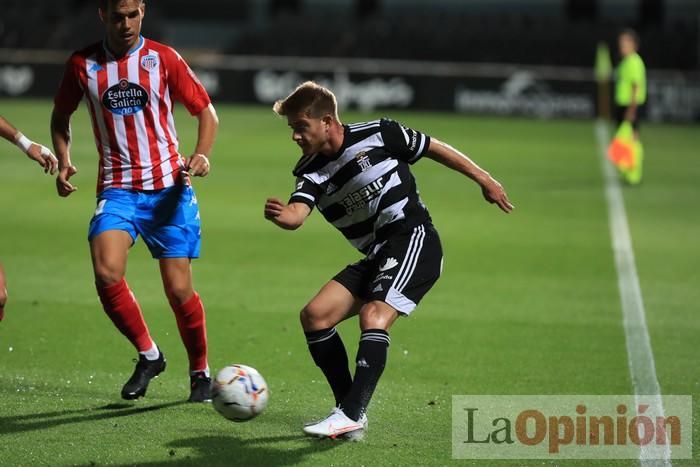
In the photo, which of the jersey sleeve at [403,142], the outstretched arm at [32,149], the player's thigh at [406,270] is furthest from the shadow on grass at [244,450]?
the outstretched arm at [32,149]

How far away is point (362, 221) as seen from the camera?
6.05 m

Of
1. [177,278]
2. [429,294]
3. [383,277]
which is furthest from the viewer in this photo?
[429,294]

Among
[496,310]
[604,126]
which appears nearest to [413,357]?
[496,310]

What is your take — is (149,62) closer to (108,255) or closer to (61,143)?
(61,143)

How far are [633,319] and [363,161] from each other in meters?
3.97

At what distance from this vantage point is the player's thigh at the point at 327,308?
588cm

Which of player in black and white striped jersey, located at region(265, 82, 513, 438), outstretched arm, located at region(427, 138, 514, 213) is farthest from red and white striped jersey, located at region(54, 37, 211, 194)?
outstretched arm, located at region(427, 138, 514, 213)

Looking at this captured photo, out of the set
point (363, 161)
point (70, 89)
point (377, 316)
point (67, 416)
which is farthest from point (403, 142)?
point (67, 416)

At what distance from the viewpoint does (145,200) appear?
21.1 ft

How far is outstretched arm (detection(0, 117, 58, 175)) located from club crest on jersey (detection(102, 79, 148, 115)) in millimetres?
457

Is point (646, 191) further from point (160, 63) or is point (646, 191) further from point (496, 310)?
point (160, 63)

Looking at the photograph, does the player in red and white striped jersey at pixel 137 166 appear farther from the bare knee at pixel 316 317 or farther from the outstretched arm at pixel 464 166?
the outstretched arm at pixel 464 166

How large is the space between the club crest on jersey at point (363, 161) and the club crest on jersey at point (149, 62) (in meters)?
1.36

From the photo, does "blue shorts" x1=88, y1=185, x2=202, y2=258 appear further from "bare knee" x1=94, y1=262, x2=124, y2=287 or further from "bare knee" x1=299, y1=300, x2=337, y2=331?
"bare knee" x1=299, y1=300, x2=337, y2=331
